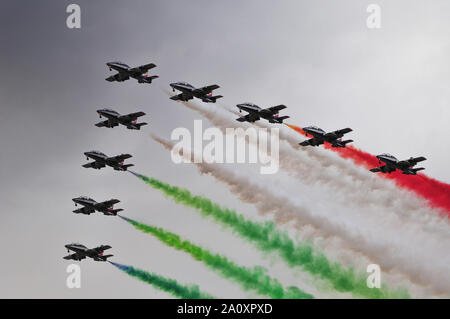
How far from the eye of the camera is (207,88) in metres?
138

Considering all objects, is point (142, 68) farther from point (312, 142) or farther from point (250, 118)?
point (312, 142)

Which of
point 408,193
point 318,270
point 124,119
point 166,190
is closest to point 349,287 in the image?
point 318,270

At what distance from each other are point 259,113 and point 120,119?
19.9 meters

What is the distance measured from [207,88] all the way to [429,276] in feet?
133

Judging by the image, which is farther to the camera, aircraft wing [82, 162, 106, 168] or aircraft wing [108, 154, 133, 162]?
aircraft wing [82, 162, 106, 168]

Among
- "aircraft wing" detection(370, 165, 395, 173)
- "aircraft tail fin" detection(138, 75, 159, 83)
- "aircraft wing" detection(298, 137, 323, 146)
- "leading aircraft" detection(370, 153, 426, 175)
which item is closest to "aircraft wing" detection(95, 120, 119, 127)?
"aircraft tail fin" detection(138, 75, 159, 83)

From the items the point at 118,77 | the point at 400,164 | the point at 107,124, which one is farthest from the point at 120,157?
the point at 400,164

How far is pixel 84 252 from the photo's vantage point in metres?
148

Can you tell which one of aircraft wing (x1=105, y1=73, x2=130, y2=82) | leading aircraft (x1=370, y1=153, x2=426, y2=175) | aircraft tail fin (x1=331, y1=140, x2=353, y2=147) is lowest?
leading aircraft (x1=370, y1=153, x2=426, y2=175)

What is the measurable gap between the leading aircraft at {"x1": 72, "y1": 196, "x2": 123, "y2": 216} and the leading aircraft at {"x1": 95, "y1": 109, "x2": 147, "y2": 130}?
10.9m

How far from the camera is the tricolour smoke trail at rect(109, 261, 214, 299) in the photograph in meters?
136

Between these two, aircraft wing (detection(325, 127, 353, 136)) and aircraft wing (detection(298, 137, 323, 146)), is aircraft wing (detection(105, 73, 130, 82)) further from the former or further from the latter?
aircraft wing (detection(325, 127, 353, 136))

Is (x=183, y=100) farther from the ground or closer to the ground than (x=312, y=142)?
farther from the ground

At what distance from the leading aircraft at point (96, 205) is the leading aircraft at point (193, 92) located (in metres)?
17.6
